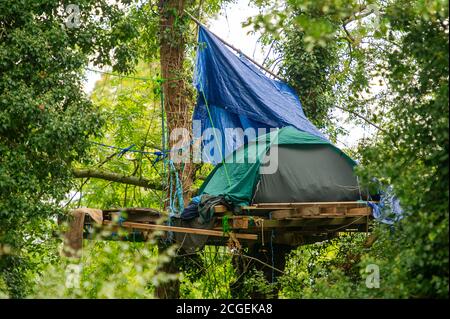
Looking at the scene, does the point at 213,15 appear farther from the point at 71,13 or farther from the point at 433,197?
the point at 433,197

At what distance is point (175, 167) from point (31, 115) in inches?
116

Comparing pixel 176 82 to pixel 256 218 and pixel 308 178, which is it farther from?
pixel 256 218

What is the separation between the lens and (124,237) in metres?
12.0

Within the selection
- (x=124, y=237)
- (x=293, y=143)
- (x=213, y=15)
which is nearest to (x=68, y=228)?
(x=124, y=237)

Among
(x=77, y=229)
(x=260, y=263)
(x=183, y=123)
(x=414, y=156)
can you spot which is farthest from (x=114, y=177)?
(x=414, y=156)

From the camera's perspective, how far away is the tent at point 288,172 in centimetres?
1159

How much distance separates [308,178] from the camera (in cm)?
1198

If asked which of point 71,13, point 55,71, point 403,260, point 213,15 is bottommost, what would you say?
point 403,260

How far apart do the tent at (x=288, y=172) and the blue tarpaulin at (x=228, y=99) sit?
772 mm

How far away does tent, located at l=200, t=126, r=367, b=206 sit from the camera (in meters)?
11.6

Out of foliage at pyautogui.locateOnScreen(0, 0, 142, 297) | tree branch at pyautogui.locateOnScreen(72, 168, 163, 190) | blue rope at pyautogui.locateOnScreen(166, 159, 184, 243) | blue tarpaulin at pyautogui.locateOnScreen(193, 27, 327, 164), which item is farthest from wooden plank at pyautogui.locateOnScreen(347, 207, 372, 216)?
tree branch at pyautogui.locateOnScreen(72, 168, 163, 190)

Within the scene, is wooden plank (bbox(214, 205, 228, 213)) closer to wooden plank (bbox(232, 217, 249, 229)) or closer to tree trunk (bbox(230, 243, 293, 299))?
wooden plank (bbox(232, 217, 249, 229))

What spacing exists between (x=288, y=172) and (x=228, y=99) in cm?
200

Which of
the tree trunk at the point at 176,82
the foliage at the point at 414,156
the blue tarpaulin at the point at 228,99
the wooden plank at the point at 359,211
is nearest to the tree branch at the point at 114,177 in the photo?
the tree trunk at the point at 176,82
